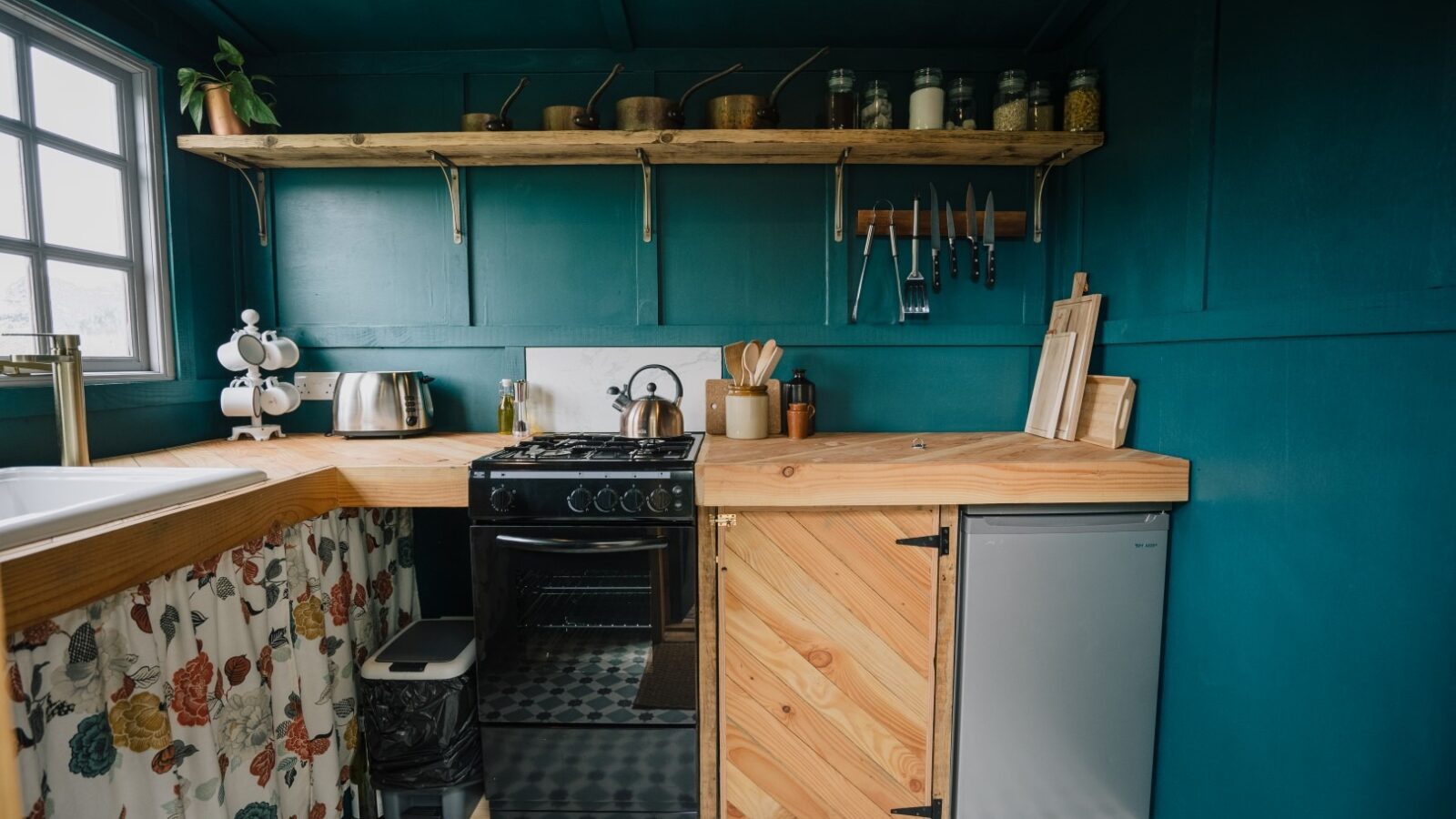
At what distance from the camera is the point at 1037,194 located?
2.25 metres

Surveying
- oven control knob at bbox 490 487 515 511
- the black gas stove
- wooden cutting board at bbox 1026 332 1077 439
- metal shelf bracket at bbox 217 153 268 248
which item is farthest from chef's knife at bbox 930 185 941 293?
metal shelf bracket at bbox 217 153 268 248

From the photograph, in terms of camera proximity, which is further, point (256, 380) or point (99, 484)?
point (256, 380)

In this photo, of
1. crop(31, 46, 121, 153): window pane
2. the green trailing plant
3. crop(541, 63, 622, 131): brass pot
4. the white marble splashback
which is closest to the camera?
crop(31, 46, 121, 153): window pane

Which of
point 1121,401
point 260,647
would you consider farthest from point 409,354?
point 1121,401

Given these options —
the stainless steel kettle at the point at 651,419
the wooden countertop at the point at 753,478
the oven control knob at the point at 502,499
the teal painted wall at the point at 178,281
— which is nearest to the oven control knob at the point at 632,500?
the wooden countertop at the point at 753,478

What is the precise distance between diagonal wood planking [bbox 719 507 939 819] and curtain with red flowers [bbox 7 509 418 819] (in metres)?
1.00

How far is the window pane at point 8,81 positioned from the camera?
64.3 inches

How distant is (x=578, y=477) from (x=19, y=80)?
5.62ft

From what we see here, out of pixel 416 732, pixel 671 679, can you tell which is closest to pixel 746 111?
pixel 671 679

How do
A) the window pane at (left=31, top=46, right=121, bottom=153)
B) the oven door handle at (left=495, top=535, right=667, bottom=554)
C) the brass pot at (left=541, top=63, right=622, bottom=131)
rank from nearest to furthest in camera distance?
1. the oven door handle at (left=495, top=535, right=667, bottom=554)
2. the window pane at (left=31, top=46, right=121, bottom=153)
3. the brass pot at (left=541, top=63, right=622, bottom=131)

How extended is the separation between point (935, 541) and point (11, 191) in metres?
2.46

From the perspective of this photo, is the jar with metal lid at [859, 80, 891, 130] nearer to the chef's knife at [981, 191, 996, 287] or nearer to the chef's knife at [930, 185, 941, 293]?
the chef's knife at [930, 185, 941, 293]

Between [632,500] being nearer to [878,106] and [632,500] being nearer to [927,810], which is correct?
[927,810]

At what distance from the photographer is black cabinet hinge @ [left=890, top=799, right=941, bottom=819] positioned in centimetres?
173
